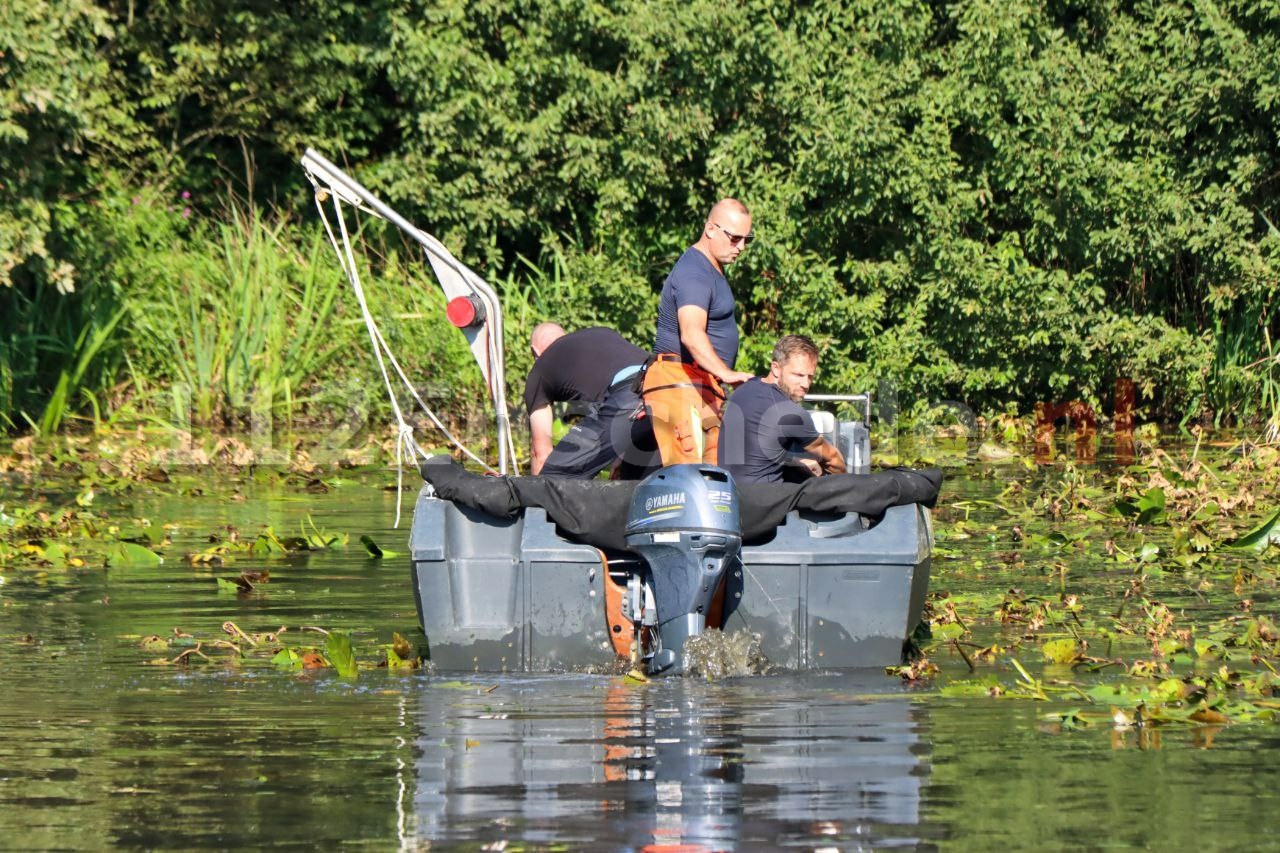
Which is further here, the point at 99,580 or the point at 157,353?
the point at 157,353

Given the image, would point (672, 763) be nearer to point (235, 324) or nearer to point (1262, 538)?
point (1262, 538)

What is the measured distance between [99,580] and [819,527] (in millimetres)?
4844

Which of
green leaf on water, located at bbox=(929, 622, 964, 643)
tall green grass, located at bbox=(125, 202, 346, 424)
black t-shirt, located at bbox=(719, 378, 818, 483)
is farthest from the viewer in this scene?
tall green grass, located at bbox=(125, 202, 346, 424)

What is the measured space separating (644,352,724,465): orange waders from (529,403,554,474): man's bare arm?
6.84 feet

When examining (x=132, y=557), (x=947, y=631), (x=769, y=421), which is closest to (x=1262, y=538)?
(x=947, y=631)

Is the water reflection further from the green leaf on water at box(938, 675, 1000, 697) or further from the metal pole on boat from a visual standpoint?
the metal pole on boat

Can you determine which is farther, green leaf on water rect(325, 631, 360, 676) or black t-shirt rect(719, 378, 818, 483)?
black t-shirt rect(719, 378, 818, 483)

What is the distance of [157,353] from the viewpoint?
821 inches

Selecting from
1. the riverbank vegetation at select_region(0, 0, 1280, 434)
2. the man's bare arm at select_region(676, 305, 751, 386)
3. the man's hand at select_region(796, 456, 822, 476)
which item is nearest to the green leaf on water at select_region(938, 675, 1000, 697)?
the man's hand at select_region(796, 456, 822, 476)

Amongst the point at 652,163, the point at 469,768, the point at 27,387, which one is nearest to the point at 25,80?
the point at 27,387

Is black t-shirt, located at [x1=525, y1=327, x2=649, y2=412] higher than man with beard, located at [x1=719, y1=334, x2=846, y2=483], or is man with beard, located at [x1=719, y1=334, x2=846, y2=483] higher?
black t-shirt, located at [x1=525, y1=327, x2=649, y2=412]

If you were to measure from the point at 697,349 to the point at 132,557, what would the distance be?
438cm

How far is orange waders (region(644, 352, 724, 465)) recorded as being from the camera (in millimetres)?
9219

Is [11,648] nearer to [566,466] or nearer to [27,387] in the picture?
[566,466]
